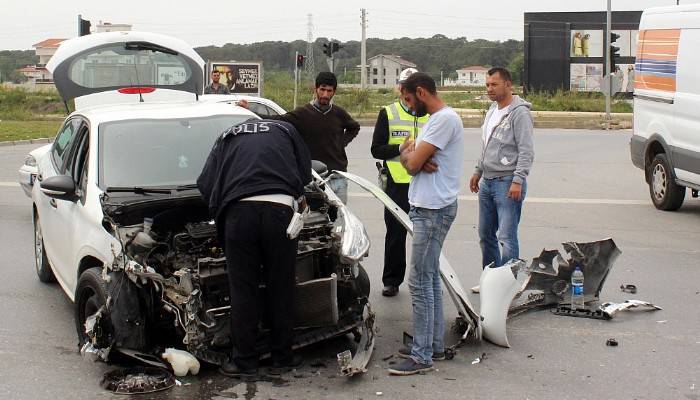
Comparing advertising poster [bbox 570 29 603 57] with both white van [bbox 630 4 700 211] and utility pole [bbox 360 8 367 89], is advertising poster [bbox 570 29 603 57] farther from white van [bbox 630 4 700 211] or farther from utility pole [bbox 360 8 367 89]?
white van [bbox 630 4 700 211]

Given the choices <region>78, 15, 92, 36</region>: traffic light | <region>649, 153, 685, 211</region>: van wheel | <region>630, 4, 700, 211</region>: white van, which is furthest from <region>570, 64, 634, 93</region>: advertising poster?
<region>649, 153, 685, 211</region>: van wheel

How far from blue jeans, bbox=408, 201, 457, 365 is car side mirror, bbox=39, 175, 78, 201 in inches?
95.4

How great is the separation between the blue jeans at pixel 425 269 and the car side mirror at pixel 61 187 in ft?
7.95

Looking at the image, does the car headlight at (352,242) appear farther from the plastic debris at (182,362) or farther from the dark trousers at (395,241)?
the dark trousers at (395,241)

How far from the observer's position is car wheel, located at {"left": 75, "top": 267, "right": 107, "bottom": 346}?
18.8 ft

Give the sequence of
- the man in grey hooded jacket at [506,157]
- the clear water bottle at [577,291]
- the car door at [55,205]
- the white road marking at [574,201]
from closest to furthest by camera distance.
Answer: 1. the car door at [55,205]
2. the clear water bottle at [577,291]
3. the man in grey hooded jacket at [506,157]
4. the white road marking at [574,201]

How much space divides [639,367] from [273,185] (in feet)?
8.60

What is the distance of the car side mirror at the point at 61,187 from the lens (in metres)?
6.39

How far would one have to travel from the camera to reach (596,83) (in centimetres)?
5231

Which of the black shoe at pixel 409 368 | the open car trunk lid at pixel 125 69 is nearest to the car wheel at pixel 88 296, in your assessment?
the black shoe at pixel 409 368

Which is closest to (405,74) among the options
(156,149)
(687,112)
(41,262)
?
(156,149)

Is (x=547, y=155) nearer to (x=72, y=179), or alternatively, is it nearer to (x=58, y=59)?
(x=58, y=59)

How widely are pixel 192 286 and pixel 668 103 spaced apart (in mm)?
8196

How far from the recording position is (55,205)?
7.12 m
